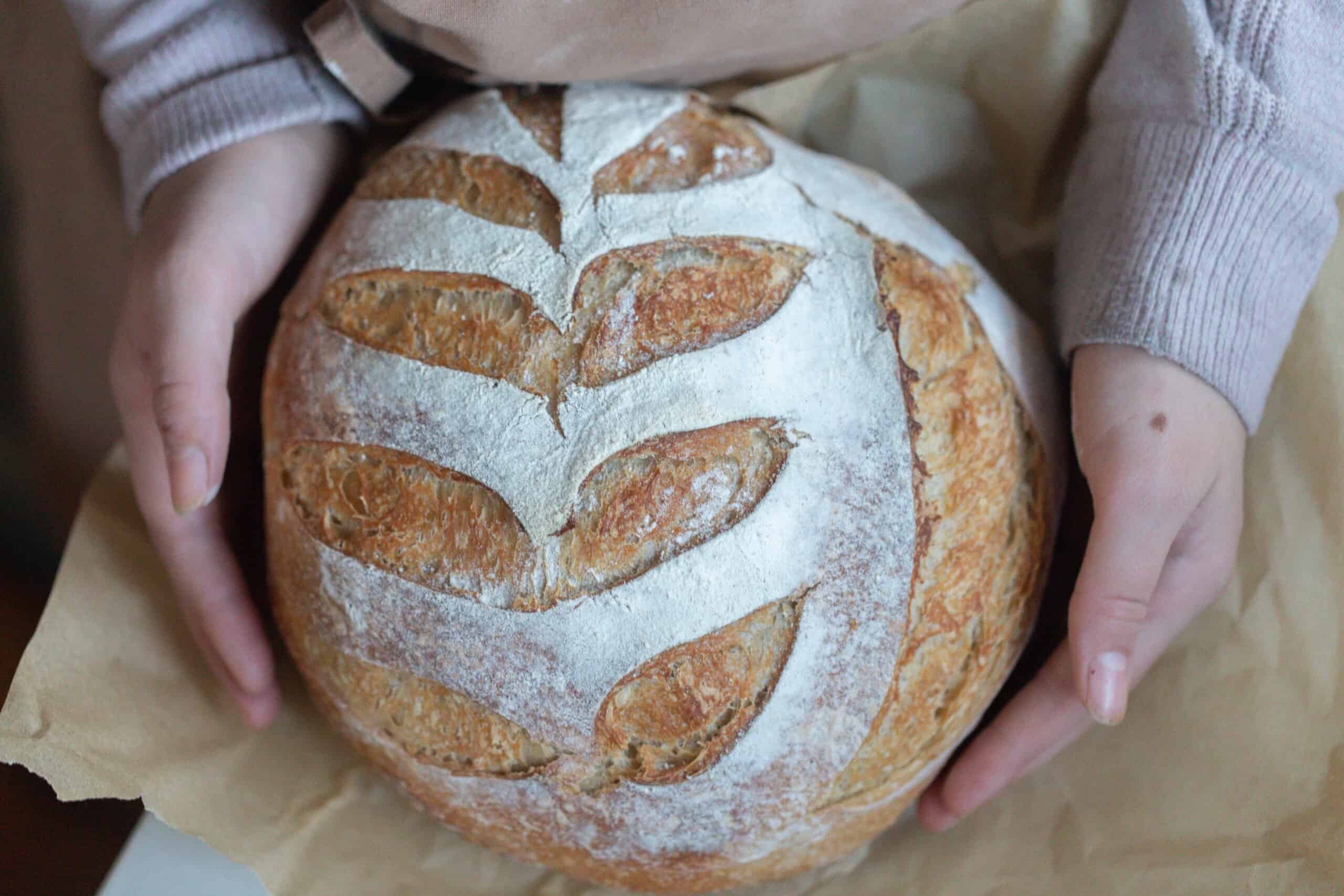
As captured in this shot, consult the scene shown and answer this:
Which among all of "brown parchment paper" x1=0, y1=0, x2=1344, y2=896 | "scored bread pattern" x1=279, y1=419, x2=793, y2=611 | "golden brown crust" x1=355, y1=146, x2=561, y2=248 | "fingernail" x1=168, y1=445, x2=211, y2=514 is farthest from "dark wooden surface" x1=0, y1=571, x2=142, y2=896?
"golden brown crust" x1=355, y1=146, x2=561, y2=248

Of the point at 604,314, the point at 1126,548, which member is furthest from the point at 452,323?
the point at 1126,548

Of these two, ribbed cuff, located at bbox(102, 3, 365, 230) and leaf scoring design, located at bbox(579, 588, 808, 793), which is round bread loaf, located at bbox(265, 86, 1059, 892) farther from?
ribbed cuff, located at bbox(102, 3, 365, 230)

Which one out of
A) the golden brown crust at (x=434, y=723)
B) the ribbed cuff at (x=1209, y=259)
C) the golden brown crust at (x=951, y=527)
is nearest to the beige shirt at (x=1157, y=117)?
the ribbed cuff at (x=1209, y=259)

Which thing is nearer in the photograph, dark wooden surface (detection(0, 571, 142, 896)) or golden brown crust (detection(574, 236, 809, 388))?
golden brown crust (detection(574, 236, 809, 388))

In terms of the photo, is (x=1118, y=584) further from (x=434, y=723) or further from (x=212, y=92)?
(x=212, y=92)

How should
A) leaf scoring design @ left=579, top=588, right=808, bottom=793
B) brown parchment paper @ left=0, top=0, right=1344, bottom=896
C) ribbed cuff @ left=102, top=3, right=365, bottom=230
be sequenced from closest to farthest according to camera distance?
leaf scoring design @ left=579, top=588, right=808, bottom=793
brown parchment paper @ left=0, top=0, right=1344, bottom=896
ribbed cuff @ left=102, top=3, right=365, bottom=230

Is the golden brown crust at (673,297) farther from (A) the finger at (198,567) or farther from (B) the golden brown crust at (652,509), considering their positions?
(A) the finger at (198,567)
